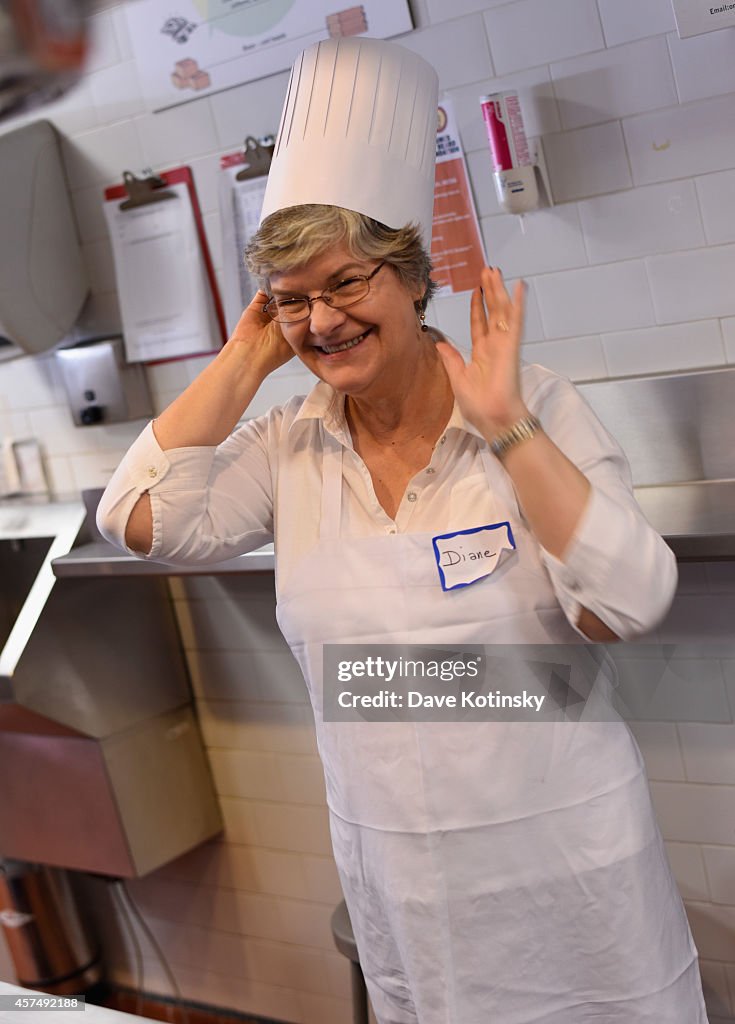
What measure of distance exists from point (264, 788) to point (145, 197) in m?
1.30

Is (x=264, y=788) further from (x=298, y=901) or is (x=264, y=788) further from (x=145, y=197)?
(x=145, y=197)

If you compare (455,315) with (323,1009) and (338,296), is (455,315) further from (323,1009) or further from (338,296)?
(323,1009)

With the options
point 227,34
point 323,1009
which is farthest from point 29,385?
point 323,1009

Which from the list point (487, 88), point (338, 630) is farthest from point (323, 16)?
point (338, 630)

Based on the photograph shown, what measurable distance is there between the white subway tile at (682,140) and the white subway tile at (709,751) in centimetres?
90

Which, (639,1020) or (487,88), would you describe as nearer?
(639,1020)

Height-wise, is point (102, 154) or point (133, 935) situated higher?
point (102, 154)

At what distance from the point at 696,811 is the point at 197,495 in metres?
1.07

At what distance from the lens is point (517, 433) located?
1180mm

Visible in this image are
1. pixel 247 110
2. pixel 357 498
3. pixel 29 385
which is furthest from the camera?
pixel 29 385

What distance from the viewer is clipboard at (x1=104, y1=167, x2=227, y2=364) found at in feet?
7.67

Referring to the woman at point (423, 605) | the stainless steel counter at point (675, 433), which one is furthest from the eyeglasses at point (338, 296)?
the stainless steel counter at point (675, 433)

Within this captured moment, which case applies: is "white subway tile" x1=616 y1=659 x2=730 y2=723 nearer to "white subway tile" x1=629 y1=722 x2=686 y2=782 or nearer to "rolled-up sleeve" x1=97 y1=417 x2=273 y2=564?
"white subway tile" x1=629 y1=722 x2=686 y2=782

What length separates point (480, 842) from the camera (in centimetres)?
140
